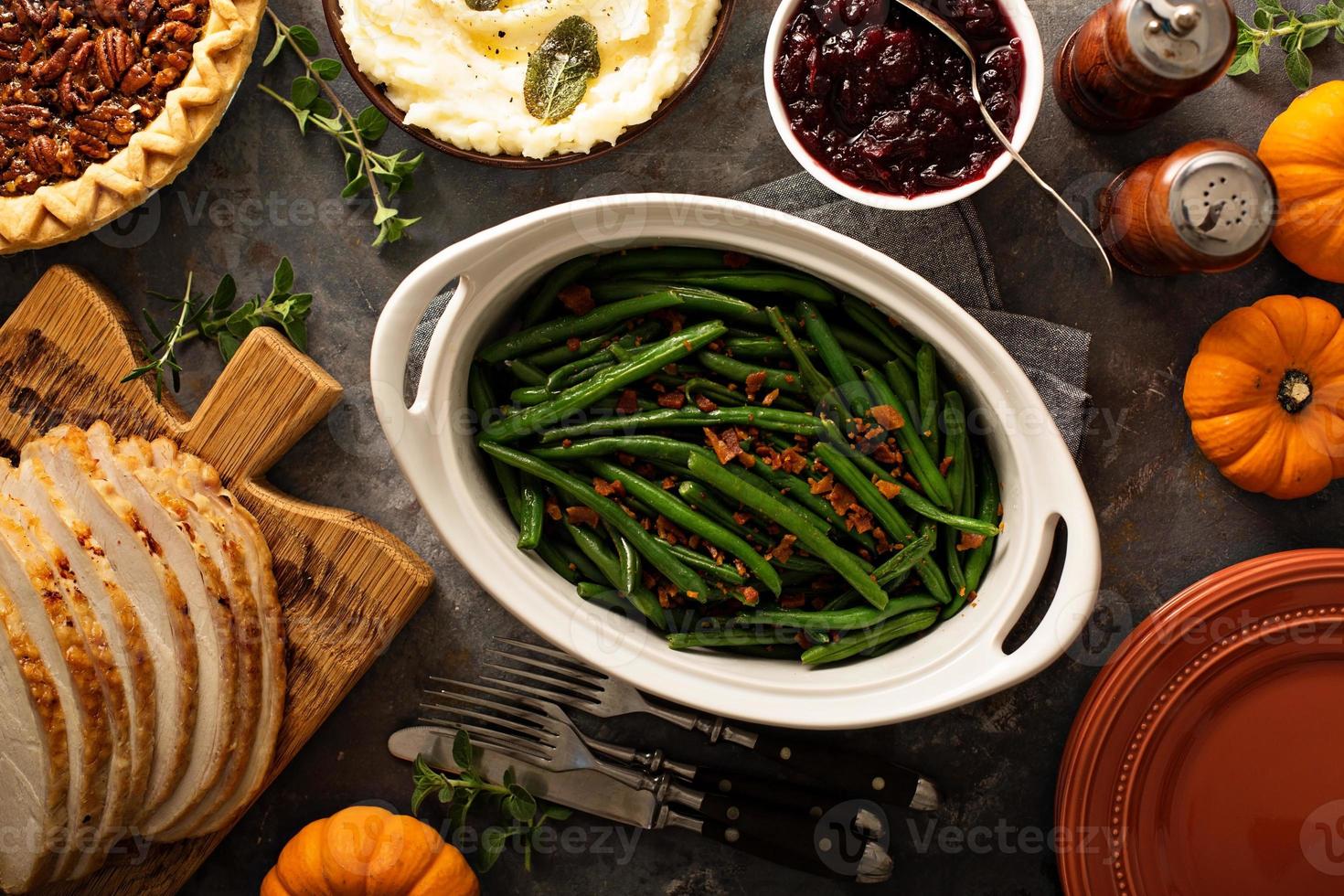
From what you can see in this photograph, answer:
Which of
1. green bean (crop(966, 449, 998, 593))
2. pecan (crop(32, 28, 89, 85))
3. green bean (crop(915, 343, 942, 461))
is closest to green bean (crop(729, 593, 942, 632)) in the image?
green bean (crop(966, 449, 998, 593))

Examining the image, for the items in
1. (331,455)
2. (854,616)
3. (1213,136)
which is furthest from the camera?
(331,455)

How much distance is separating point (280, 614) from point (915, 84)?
9.09ft

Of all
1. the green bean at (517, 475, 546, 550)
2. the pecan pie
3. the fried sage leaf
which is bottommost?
the green bean at (517, 475, 546, 550)

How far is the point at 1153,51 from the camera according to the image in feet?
8.71

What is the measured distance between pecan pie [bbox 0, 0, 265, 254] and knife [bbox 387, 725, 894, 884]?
7.47 feet

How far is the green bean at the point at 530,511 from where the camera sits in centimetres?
305

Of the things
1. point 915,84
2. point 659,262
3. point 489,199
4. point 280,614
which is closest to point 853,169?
point 915,84

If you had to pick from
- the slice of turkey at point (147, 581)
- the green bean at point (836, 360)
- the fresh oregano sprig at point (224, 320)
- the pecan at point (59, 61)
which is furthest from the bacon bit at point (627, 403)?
the pecan at point (59, 61)

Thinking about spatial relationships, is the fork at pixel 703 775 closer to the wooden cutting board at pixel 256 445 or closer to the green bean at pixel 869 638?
the wooden cutting board at pixel 256 445

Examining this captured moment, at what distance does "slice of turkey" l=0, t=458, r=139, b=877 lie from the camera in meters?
3.02

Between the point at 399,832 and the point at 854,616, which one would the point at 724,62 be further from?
the point at 399,832

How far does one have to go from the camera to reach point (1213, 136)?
129 inches

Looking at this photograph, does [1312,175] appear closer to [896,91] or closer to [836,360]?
[896,91]

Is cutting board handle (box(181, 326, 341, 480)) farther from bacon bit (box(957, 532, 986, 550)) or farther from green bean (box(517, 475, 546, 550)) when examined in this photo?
bacon bit (box(957, 532, 986, 550))
